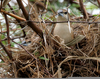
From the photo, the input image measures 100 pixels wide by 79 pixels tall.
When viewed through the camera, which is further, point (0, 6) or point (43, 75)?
point (43, 75)

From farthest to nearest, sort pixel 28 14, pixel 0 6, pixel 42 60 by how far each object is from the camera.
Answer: pixel 42 60 → pixel 28 14 → pixel 0 6

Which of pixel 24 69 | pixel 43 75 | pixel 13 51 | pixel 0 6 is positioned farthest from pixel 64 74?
pixel 0 6

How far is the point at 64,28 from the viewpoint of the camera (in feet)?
3.11

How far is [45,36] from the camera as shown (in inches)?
32.1

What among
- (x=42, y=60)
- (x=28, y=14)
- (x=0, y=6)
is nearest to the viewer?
(x=0, y=6)

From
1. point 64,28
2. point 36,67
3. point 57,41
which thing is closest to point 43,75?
point 36,67

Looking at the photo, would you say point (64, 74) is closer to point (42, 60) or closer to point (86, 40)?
point (42, 60)

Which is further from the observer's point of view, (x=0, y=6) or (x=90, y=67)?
(x=90, y=67)

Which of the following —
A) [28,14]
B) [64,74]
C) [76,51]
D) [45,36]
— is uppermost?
[28,14]

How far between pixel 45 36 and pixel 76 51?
233 mm

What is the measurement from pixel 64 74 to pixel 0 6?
58cm

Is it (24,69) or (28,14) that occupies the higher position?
(28,14)

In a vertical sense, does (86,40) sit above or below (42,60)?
above

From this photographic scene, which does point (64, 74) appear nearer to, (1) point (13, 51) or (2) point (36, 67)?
(2) point (36, 67)
